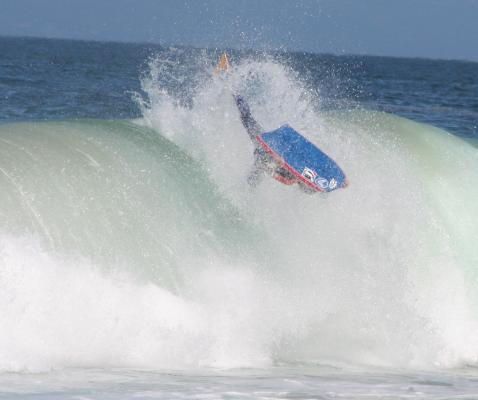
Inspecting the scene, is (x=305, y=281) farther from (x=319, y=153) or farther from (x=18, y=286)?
(x=18, y=286)

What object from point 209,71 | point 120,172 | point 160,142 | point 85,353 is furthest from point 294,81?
point 85,353

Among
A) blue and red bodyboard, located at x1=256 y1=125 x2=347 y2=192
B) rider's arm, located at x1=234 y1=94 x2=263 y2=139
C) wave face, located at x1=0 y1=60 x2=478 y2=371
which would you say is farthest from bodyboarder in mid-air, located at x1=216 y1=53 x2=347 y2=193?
wave face, located at x1=0 y1=60 x2=478 y2=371

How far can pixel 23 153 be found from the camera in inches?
365

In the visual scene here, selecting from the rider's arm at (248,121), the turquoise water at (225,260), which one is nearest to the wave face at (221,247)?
the turquoise water at (225,260)

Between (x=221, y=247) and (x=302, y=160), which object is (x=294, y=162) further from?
(x=221, y=247)

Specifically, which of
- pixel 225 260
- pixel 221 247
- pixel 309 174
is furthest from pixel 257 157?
pixel 225 260

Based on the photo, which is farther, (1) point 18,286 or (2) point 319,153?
(2) point 319,153

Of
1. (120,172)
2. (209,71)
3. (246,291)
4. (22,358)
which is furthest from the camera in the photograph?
(209,71)

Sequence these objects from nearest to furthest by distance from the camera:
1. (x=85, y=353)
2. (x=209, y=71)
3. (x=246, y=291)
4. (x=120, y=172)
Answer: (x=85, y=353), (x=246, y=291), (x=120, y=172), (x=209, y=71)

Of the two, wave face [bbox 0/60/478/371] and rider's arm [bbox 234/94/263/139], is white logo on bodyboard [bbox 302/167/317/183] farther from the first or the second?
rider's arm [bbox 234/94/263/139]

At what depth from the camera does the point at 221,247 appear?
9305 millimetres

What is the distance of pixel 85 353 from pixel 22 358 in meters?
0.60

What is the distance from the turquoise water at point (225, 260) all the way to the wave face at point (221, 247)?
18 millimetres

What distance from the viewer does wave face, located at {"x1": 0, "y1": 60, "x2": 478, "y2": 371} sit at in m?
7.63
